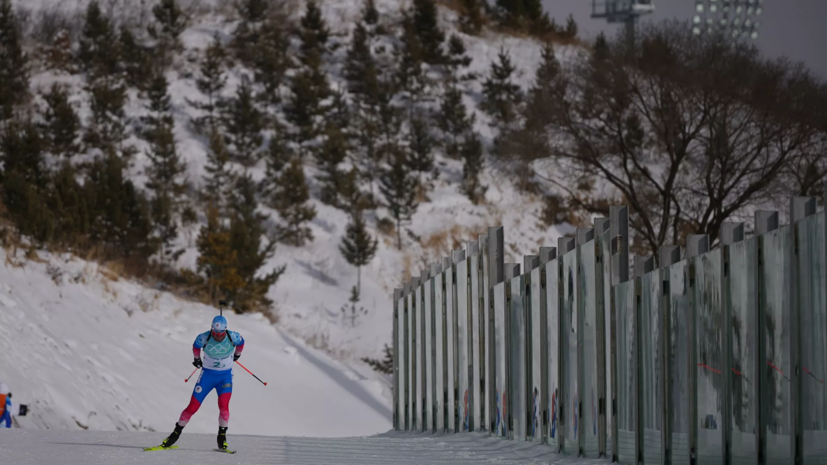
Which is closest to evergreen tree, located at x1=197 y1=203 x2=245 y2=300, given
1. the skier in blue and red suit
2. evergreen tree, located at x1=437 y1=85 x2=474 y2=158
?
evergreen tree, located at x1=437 y1=85 x2=474 y2=158

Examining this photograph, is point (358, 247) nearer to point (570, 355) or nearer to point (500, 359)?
point (500, 359)

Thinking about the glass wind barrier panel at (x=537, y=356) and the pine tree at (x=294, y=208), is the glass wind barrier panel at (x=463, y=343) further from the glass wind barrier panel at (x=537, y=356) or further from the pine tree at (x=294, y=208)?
the pine tree at (x=294, y=208)

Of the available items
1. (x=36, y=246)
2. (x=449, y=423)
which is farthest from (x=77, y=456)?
(x=36, y=246)

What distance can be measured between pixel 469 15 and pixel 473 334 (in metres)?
51.3

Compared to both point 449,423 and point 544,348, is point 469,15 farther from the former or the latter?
point 544,348

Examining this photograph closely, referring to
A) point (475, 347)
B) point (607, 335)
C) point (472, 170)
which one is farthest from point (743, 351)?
point (472, 170)

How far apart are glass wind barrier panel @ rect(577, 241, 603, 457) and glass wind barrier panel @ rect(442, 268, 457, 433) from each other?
6.63 m

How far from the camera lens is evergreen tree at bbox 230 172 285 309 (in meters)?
36.1

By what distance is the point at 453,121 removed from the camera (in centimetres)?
5312

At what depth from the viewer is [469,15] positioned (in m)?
65.9

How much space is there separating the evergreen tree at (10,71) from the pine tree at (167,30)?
262 inches

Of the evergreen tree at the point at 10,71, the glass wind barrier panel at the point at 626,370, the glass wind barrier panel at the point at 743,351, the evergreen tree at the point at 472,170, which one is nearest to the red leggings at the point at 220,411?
the glass wind barrier panel at the point at 626,370

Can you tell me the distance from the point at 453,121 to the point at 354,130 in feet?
15.3

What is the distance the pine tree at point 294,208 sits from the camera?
44.6 m
